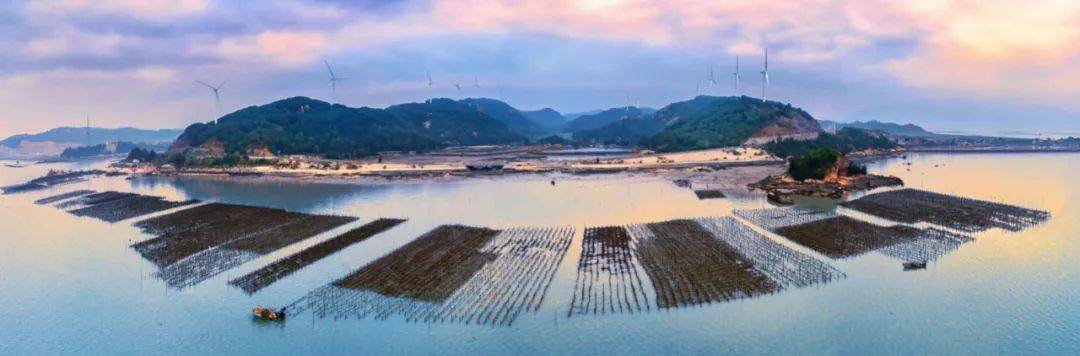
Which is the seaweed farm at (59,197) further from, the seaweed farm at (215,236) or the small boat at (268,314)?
the small boat at (268,314)

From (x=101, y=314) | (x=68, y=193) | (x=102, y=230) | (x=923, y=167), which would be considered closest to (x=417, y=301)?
(x=101, y=314)

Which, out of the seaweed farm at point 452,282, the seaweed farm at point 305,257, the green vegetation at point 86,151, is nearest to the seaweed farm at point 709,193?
the seaweed farm at point 452,282

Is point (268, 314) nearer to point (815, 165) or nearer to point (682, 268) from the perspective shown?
point (682, 268)

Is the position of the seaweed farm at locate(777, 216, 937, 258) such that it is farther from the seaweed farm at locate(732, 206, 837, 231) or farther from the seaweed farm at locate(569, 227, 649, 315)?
the seaweed farm at locate(569, 227, 649, 315)

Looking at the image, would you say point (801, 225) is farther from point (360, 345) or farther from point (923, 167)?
point (923, 167)

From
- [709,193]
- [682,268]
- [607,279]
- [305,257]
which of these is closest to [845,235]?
[682,268]
